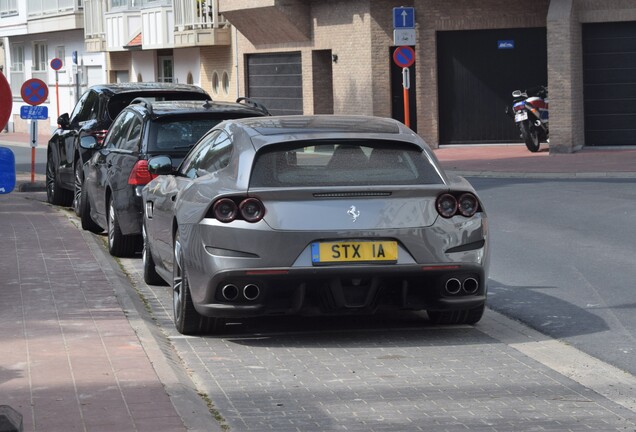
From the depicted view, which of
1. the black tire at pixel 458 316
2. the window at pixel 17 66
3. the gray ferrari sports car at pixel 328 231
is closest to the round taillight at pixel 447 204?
the gray ferrari sports car at pixel 328 231

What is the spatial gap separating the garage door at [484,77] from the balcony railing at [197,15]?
38.6 ft

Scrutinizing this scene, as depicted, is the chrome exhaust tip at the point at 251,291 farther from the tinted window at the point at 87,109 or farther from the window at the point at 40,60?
the window at the point at 40,60

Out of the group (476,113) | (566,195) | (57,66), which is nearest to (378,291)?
(566,195)

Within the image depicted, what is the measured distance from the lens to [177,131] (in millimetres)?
13398

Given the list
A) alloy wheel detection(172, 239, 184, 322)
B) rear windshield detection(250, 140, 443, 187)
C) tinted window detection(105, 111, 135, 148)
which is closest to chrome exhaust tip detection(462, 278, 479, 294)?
rear windshield detection(250, 140, 443, 187)

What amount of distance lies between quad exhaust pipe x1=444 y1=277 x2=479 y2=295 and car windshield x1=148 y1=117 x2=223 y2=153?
15.8 ft

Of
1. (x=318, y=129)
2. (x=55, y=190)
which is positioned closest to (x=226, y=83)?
(x=55, y=190)

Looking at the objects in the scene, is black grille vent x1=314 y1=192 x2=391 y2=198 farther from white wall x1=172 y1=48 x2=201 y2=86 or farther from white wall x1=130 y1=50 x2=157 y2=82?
white wall x1=130 y1=50 x2=157 y2=82

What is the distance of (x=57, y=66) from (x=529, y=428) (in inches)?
1871

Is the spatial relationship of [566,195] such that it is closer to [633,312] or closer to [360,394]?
[633,312]

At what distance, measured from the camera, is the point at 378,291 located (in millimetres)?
9016

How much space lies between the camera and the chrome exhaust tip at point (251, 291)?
8875mm

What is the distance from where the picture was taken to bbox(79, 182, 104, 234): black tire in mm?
16734

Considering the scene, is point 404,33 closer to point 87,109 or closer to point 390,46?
point 390,46
